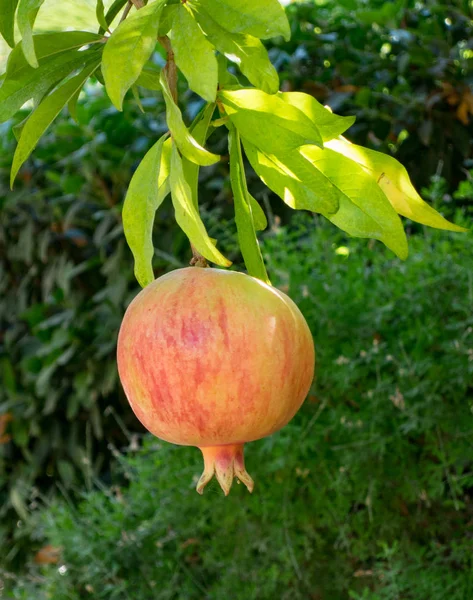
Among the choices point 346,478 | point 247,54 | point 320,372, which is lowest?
point 346,478

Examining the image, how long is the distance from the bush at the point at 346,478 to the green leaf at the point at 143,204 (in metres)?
0.99

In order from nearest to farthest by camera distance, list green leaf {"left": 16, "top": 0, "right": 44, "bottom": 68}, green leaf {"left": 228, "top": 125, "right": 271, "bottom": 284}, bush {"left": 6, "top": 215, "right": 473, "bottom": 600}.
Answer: green leaf {"left": 16, "top": 0, "right": 44, "bottom": 68} → green leaf {"left": 228, "top": 125, "right": 271, "bottom": 284} → bush {"left": 6, "top": 215, "right": 473, "bottom": 600}

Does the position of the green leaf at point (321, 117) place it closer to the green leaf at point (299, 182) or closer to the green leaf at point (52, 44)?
the green leaf at point (299, 182)

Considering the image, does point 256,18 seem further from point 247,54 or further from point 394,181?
point 394,181

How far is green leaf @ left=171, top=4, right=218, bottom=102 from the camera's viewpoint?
506 mm

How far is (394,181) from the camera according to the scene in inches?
23.3

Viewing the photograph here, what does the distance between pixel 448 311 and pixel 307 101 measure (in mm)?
1173

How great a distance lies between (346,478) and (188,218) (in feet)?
3.93

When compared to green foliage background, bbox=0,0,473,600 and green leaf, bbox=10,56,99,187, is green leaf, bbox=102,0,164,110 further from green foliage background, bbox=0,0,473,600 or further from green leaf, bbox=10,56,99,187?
green foliage background, bbox=0,0,473,600

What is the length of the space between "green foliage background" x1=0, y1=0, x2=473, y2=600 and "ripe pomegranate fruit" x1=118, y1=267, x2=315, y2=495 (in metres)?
0.97

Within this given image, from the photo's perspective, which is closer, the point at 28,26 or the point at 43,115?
the point at 28,26

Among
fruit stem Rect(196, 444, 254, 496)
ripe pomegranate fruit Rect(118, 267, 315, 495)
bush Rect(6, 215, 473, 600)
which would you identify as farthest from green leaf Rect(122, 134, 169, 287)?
bush Rect(6, 215, 473, 600)

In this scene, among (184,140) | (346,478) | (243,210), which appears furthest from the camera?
(346,478)

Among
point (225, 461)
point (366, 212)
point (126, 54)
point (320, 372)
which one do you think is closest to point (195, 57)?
point (126, 54)
